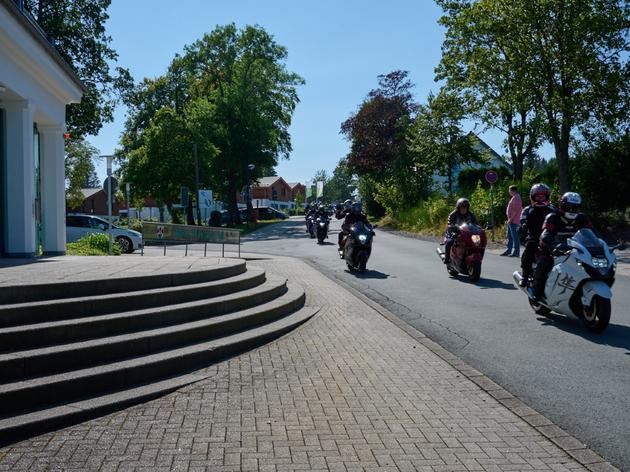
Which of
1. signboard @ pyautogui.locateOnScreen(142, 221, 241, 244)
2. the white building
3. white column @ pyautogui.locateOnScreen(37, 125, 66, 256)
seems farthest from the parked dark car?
the white building

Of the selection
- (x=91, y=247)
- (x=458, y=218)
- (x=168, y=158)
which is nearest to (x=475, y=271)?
(x=458, y=218)

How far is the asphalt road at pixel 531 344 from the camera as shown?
14.7ft

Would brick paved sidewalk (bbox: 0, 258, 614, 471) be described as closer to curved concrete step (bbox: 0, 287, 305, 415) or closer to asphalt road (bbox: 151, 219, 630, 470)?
asphalt road (bbox: 151, 219, 630, 470)

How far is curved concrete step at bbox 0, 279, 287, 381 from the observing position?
477 cm

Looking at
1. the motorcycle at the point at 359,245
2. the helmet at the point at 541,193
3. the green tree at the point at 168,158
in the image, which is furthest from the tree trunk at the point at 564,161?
the green tree at the point at 168,158

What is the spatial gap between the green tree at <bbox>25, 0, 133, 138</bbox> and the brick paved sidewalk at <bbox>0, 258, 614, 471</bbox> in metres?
24.8

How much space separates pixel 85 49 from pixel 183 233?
1837cm

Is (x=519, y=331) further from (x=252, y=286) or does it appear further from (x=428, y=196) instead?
(x=428, y=196)

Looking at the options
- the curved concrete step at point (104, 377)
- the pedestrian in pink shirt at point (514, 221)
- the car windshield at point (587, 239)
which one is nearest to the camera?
the curved concrete step at point (104, 377)

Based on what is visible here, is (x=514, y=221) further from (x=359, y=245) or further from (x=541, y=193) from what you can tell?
(x=541, y=193)

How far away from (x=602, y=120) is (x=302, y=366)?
21.1 meters

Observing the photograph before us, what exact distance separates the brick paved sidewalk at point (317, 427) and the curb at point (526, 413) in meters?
0.02

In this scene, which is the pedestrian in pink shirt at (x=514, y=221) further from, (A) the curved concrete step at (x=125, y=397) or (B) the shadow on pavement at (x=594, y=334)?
(A) the curved concrete step at (x=125, y=397)

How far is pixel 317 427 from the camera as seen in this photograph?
14.0 ft
